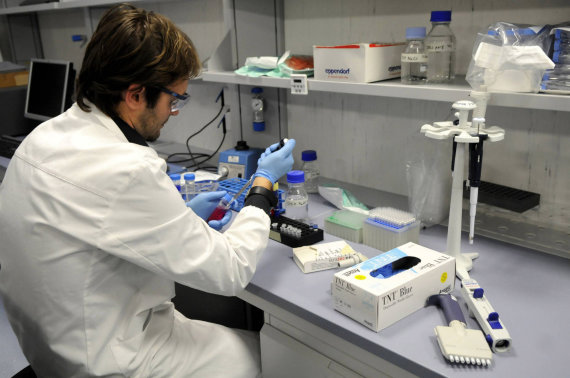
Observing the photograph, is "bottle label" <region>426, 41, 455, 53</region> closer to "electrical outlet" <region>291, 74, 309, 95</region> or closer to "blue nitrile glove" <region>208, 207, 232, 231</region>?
"electrical outlet" <region>291, 74, 309, 95</region>

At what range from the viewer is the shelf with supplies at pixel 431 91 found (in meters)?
1.05

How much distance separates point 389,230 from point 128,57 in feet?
2.60

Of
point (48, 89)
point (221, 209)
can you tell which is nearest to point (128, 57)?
point (221, 209)

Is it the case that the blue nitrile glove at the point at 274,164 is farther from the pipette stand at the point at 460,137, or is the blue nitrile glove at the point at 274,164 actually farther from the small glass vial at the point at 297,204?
the pipette stand at the point at 460,137

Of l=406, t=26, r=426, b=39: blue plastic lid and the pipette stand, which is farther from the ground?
l=406, t=26, r=426, b=39: blue plastic lid

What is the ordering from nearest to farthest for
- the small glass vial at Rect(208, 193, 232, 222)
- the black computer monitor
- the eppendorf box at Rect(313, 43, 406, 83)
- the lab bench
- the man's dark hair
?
1. the lab bench
2. the man's dark hair
3. the eppendorf box at Rect(313, 43, 406, 83)
4. the small glass vial at Rect(208, 193, 232, 222)
5. the black computer monitor

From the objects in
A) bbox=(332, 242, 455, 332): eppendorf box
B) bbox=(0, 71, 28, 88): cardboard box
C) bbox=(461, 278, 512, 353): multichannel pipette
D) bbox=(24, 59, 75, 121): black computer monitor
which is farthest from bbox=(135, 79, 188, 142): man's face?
bbox=(0, 71, 28, 88): cardboard box

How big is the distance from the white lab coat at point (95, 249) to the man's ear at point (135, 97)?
7 centimetres

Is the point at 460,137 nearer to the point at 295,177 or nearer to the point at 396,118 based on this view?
the point at 295,177

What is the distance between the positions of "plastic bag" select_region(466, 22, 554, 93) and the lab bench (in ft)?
1.51

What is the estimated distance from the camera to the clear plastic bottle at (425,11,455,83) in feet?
4.51

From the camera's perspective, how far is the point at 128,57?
1.03 metres

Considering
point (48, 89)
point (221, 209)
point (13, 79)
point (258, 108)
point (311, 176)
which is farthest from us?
point (13, 79)

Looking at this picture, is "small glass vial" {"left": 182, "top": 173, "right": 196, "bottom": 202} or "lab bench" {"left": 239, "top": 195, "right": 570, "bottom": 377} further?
"small glass vial" {"left": 182, "top": 173, "right": 196, "bottom": 202}
